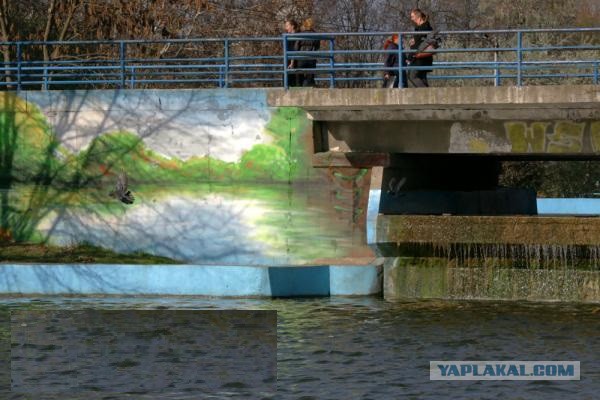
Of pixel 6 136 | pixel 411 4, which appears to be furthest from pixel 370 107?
pixel 411 4

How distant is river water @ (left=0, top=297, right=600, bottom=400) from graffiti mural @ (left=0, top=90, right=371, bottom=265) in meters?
2.71

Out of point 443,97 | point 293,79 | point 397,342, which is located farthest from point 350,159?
point 397,342

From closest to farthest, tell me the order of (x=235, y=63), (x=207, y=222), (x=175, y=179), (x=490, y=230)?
(x=490, y=230) < (x=207, y=222) < (x=175, y=179) < (x=235, y=63)

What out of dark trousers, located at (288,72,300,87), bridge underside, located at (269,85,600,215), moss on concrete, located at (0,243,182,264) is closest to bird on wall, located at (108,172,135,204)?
moss on concrete, located at (0,243,182,264)

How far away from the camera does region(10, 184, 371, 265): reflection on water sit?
82.2ft

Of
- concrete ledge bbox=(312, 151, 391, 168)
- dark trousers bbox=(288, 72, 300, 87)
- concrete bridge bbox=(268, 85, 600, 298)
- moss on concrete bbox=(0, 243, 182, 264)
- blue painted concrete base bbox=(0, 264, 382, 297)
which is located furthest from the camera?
dark trousers bbox=(288, 72, 300, 87)

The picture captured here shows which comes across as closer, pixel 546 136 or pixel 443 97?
pixel 443 97

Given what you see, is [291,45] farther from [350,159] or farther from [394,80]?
[350,159]

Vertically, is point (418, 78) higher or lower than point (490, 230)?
higher

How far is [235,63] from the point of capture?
39188mm

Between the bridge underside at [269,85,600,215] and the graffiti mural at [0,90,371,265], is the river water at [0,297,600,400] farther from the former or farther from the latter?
the bridge underside at [269,85,600,215]

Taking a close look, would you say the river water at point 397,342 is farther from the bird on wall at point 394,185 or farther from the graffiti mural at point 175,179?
the bird on wall at point 394,185

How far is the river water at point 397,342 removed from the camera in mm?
15102
